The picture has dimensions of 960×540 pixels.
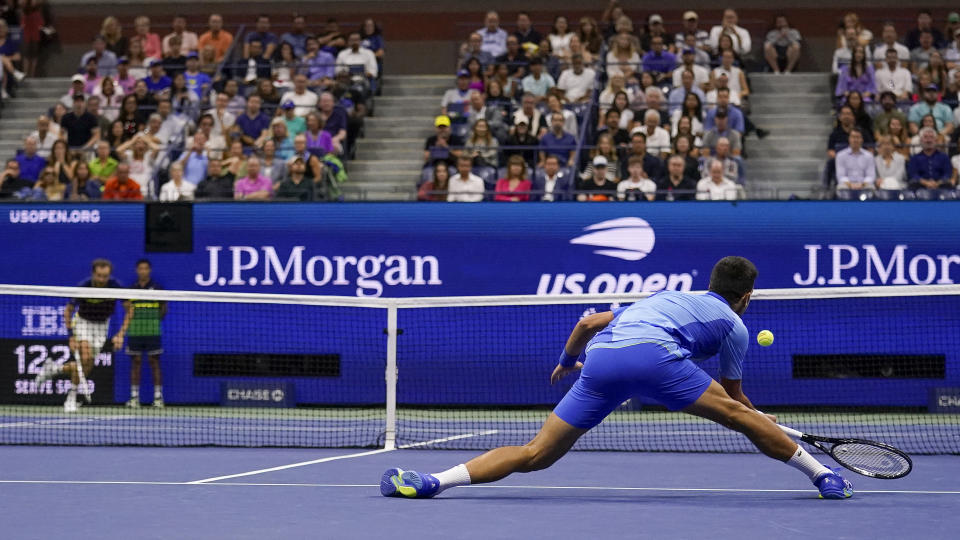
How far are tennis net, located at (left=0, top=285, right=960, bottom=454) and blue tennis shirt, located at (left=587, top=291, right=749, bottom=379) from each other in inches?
248

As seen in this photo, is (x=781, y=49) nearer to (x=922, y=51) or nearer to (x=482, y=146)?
(x=922, y=51)

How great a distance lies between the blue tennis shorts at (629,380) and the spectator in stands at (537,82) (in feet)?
40.2

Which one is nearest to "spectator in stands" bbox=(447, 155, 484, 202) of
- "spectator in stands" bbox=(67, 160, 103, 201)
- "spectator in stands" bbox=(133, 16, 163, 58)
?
"spectator in stands" bbox=(67, 160, 103, 201)

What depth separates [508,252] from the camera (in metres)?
16.6

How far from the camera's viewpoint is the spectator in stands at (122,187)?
17938 mm

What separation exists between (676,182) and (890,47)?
16.1ft

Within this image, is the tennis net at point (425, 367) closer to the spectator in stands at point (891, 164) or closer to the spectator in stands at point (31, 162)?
the spectator in stands at point (891, 164)

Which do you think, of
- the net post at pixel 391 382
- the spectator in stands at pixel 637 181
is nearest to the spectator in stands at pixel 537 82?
the spectator in stands at pixel 637 181

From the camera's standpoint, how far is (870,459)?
29.2ft

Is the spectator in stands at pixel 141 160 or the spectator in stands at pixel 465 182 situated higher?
the spectator in stands at pixel 141 160

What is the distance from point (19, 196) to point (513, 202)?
665 cm

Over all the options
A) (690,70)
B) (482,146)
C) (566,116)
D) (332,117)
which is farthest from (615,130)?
(332,117)

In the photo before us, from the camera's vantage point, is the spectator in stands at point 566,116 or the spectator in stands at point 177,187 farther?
the spectator in stands at point 566,116

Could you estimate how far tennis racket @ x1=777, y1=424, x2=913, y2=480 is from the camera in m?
8.77
